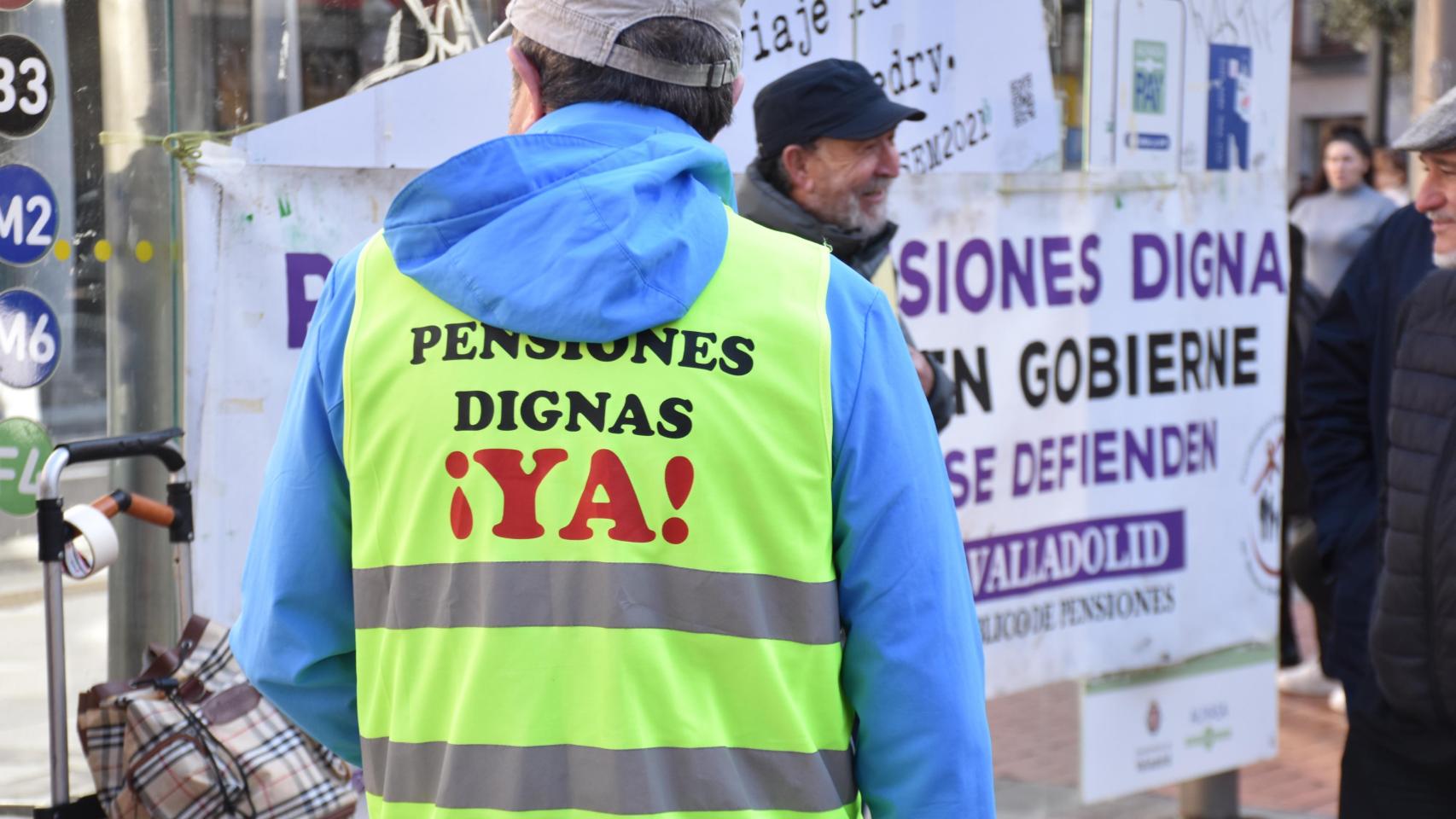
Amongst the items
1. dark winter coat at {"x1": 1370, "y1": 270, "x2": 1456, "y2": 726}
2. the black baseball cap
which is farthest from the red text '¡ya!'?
the black baseball cap

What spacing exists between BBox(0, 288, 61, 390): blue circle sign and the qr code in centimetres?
243

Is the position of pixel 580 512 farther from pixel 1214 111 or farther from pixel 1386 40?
pixel 1386 40

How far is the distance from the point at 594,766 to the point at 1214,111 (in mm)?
3840

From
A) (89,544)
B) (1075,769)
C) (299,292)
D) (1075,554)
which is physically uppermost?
(299,292)

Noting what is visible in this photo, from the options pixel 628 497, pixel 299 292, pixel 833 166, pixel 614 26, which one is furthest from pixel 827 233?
pixel 628 497

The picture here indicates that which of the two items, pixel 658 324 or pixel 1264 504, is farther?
pixel 1264 504

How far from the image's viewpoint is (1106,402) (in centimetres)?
452

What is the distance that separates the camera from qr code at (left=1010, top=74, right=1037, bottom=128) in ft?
14.1

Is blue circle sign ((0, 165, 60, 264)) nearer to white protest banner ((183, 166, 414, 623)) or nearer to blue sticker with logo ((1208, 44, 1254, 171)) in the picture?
white protest banner ((183, 166, 414, 623))

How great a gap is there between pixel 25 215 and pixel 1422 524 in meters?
2.44

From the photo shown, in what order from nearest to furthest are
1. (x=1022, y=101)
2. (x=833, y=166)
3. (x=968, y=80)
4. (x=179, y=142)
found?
A: (x=179, y=142)
(x=833, y=166)
(x=968, y=80)
(x=1022, y=101)

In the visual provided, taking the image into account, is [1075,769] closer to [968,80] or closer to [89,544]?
[968,80]

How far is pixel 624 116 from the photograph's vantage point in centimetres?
157

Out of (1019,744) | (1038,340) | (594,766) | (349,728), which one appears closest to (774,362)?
(594,766)
